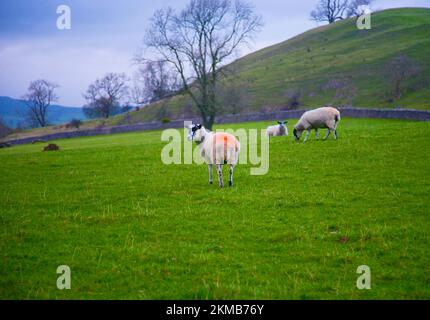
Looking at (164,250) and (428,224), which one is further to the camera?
(428,224)

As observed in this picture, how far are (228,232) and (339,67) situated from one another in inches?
3574

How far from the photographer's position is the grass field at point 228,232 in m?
7.89

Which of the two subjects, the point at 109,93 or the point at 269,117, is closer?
the point at 269,117

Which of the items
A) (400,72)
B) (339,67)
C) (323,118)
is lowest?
(323,118)

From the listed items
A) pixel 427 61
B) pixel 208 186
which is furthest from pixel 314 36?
pixel 208 186

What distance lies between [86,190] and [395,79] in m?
72.7

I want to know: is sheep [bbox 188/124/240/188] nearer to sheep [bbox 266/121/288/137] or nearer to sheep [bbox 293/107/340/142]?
sheep [bbox 293/107/340/142]

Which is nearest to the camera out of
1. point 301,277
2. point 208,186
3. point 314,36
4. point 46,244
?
point 301,277

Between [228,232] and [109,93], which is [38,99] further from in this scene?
[228,232]

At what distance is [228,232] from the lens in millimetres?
10836

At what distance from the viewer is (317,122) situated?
974 inches

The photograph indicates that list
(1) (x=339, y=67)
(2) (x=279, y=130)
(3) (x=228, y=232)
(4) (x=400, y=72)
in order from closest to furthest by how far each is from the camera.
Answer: (3) (x=228, y=232) → (2) (x=279, y=130) → (4) (x=400, y=72) → (1) (x=339, y=67)

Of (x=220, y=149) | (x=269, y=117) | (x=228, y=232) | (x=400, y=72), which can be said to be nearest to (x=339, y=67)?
(x=400, y=72)
